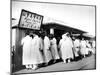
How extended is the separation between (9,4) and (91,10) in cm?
107

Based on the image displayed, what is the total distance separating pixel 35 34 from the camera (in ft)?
6.41

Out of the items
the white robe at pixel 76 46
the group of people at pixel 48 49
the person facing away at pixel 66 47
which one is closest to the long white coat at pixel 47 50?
the group of people at pixel 48 49

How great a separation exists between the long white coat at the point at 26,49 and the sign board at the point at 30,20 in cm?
14

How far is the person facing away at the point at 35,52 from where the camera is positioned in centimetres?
193

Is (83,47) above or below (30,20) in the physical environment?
below

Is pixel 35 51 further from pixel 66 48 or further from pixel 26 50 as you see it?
pixel 66 48

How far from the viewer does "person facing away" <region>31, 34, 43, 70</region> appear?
193 centimetres

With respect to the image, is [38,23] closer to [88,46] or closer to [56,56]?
[56,56]

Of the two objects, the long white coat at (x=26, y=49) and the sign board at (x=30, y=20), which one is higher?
the sign board at (x=30, y=20)

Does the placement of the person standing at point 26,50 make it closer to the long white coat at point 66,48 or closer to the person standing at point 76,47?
the long white coat at point 66,48

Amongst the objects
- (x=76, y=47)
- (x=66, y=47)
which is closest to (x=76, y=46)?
(x=76, y=47)

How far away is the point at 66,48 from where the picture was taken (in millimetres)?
2059

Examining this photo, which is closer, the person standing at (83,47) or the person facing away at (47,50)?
the person facing away at (47,50)

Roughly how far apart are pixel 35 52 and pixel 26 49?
114 mm
